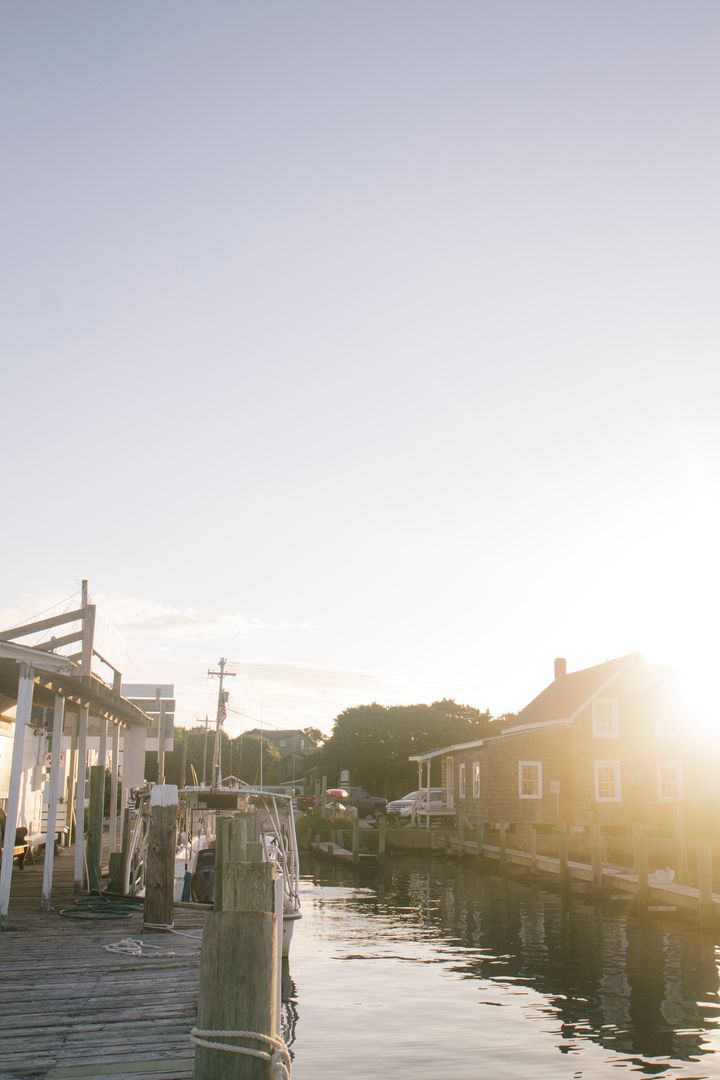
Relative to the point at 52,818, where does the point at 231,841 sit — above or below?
above

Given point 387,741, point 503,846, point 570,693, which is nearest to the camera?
point 503,846

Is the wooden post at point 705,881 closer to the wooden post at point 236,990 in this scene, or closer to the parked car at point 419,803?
the wooden post at point 236,990

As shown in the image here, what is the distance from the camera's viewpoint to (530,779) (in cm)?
4891

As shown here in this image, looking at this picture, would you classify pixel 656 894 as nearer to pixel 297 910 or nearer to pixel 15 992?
pixel 297 910

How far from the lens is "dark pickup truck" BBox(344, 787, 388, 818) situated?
252 feet

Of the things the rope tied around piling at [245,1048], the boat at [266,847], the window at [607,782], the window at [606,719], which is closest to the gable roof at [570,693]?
the window at [606,719]

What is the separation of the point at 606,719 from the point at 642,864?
20346 millimetres

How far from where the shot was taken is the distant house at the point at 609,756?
46531 mm

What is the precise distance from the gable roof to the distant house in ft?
0.26

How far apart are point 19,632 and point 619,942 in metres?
16.5

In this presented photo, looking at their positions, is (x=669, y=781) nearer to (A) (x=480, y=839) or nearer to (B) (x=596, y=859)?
(A) (x=480, y=839)

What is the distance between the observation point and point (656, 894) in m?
27.5

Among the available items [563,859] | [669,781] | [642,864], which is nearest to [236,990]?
[642,864]

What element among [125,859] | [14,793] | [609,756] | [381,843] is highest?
[609,756]
